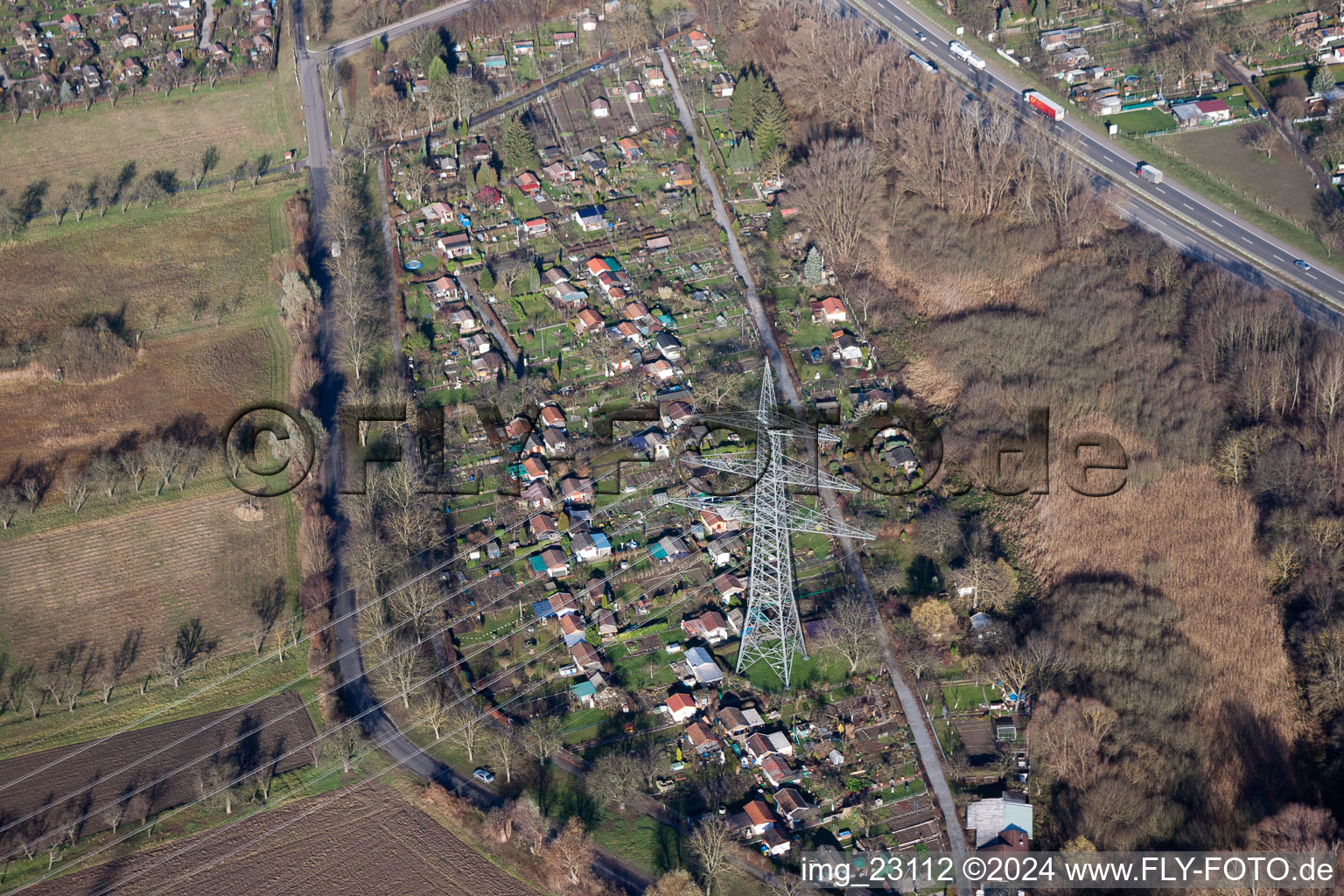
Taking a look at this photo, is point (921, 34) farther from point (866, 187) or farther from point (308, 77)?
point (308, 77)

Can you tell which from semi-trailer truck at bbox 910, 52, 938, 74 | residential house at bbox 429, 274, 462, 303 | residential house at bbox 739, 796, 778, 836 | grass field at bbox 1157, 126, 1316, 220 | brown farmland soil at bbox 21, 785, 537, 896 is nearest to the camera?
brown farmland soil at bbox 21, 785, 537, 896

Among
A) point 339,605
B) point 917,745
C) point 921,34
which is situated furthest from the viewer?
point 921,34

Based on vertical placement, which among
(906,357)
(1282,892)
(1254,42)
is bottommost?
(1282,892)

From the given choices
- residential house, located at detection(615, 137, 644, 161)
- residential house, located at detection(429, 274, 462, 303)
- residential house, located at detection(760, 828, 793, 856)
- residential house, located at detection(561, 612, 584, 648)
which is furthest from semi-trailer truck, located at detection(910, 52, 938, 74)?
residential house, located at detection(760, 828, 793, 856)

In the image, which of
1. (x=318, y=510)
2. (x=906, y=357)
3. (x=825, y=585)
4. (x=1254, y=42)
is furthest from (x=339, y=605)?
(x=1254, y=42)

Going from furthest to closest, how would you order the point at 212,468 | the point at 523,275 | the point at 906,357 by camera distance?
the point at 523,275 → the point at 906,357 → the point at 212,468

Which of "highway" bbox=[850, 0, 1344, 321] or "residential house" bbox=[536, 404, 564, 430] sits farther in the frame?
"highway" bbox=[850, 0, 1344, 321]

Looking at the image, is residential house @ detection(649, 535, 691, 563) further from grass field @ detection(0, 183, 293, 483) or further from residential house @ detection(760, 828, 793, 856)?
grass field @ detection(0, 183, 293, 483)

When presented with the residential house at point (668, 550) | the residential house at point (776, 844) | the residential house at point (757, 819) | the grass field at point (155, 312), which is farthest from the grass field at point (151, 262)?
the residential house at point (776, 844)
